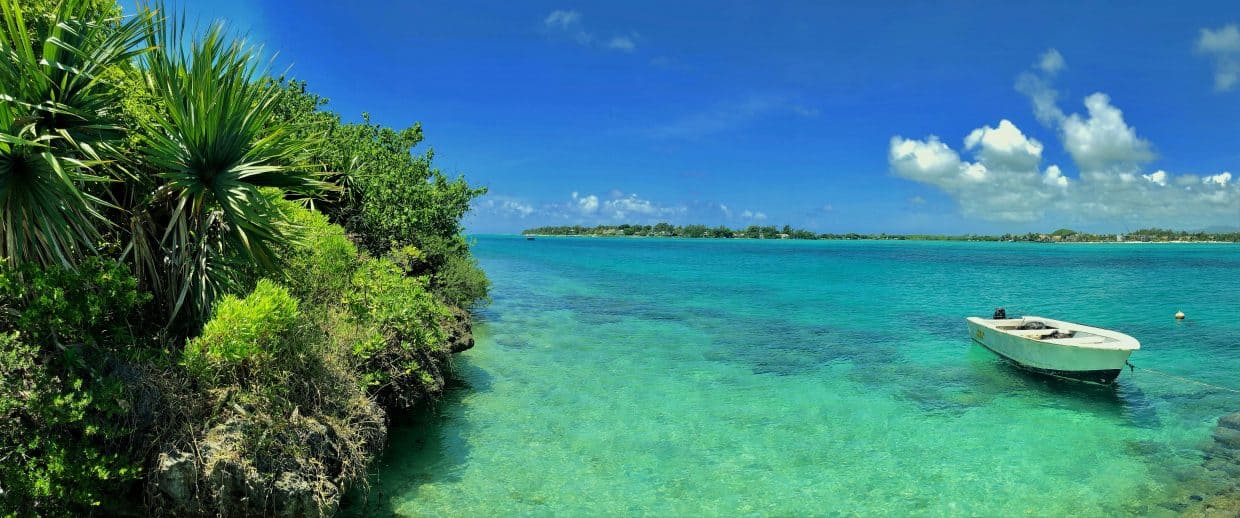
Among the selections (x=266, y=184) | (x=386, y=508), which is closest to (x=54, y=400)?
(x=266, y=184)

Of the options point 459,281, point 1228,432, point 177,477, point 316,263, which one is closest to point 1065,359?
point 1228,432

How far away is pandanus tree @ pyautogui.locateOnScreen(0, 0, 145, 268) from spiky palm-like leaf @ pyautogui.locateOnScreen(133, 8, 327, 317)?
0.47 meters

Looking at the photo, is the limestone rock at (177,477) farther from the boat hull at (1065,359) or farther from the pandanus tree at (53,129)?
the boat hull at (1065,359)

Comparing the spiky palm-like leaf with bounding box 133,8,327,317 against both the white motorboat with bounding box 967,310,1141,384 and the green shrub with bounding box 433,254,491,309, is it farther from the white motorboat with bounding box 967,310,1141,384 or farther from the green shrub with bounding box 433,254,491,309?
the white motorboat with bounding box 967,310,1141,384

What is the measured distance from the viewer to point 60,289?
18.1 ft

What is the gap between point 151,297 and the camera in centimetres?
633

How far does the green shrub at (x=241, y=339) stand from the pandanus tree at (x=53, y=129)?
1392mm

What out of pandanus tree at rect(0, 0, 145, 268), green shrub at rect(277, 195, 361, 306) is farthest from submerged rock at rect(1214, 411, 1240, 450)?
pandanus tree at rect(0, 0, 145, 268)

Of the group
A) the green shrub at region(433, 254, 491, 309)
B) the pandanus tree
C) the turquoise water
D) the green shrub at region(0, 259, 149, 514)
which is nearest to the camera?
the green shrub at region(0, 259, 149, 514)

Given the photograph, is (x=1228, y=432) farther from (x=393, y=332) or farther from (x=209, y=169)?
(x=209, y=169)

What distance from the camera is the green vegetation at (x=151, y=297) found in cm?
537

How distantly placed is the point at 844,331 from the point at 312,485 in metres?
21.7

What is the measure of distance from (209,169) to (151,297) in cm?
153

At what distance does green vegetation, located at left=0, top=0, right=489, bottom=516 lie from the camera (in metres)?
5.37
